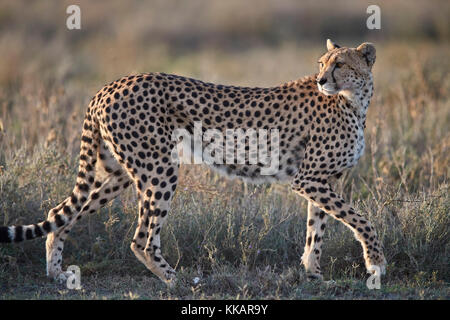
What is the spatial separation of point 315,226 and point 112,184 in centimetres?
142

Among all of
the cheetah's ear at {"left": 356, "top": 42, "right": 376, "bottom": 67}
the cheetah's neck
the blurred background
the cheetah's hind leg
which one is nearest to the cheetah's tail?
the cheetah's hind leg

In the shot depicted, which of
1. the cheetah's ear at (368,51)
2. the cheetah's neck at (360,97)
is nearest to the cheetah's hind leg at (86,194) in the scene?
the cheetah's neck at (360,97)

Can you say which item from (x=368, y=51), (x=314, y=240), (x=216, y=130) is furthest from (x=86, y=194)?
(x=368, y=51)

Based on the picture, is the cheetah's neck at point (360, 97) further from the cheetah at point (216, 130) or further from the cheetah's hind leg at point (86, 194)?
the cheetah's hind leg at point (86, 194)

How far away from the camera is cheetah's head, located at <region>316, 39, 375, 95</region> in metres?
4.57

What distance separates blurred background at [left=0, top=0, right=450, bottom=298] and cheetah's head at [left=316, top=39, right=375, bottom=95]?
101cm

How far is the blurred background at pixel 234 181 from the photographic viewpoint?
4.94 metres

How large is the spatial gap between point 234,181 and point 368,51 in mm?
1797

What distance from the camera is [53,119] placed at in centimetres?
675

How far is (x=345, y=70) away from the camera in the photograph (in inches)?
182

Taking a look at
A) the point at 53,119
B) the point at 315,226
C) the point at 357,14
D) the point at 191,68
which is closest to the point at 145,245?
the point at 315,226

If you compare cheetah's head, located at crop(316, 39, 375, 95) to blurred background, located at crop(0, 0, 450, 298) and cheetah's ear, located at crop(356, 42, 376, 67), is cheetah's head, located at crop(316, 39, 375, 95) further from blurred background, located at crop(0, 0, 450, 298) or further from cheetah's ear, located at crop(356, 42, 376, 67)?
blurred background, located at crop(0, 0, 450, 298)

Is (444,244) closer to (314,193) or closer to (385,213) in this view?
(385,213)

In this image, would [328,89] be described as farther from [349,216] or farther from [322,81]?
[349,216]
